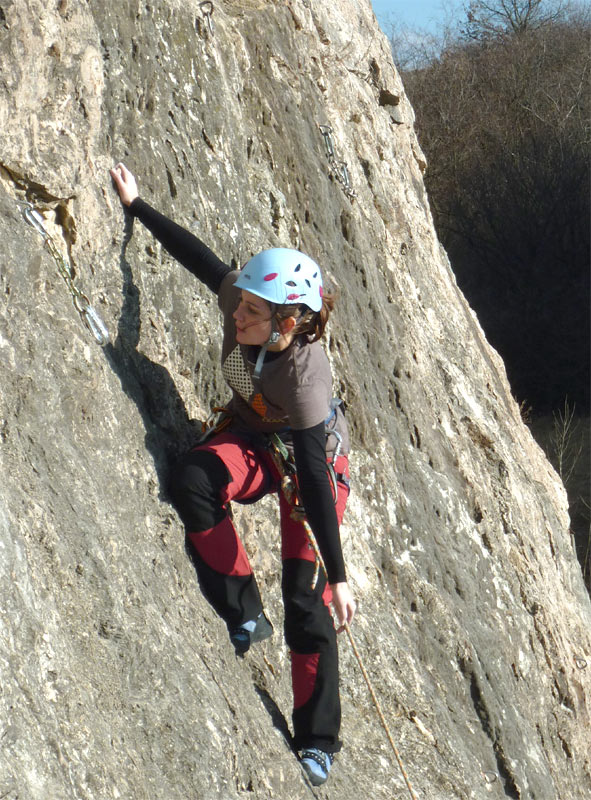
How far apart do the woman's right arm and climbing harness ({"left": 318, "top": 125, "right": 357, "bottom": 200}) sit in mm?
2229

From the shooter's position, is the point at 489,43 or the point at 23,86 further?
the point at 489,43

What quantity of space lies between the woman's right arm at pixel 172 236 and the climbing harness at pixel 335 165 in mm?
2229

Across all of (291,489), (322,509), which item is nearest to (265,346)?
(291,489)

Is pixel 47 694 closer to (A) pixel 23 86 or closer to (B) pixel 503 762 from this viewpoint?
(A) pixel 23 86

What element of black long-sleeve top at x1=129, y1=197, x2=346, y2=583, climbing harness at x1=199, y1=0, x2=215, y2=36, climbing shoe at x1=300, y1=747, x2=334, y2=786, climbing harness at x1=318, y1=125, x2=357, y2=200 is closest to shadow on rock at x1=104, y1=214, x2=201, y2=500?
black long-sleeve top at x1=129, y1=197, x2=346, y2=583

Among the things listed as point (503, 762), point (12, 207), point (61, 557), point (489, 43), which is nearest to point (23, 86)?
point (12, 207)

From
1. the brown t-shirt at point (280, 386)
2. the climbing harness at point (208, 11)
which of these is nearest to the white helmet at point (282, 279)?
the brown t-shirt at point (280, 386)

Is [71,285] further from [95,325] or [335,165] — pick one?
[335,165]

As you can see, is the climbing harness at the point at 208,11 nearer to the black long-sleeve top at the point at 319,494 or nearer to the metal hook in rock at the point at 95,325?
the metal hook in rock at the point at 95,325

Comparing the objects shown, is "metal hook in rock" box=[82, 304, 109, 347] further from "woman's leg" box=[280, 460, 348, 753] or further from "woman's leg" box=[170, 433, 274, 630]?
"woman's leg" box=[280, 460, 348, 753]

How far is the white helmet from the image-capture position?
3.58 metres

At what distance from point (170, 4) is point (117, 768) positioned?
11.5 feet

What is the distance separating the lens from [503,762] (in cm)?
527

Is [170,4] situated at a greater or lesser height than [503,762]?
greater
